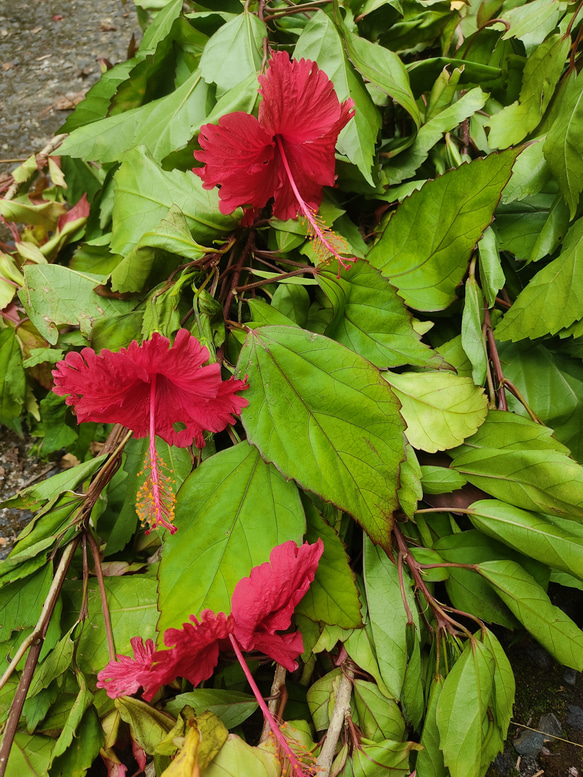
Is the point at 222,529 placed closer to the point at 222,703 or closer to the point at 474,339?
the point at 222,703

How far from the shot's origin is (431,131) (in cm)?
67

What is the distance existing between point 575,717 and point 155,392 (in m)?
0.56

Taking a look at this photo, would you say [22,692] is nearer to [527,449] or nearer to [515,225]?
[527,449]

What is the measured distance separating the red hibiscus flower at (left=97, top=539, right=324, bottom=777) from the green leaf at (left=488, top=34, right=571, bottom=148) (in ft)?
1.73

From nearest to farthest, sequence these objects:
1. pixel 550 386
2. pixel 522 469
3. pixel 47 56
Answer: pixel 522 469
pixel 550 386
pixel 47 56

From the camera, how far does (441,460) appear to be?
24.7 inches

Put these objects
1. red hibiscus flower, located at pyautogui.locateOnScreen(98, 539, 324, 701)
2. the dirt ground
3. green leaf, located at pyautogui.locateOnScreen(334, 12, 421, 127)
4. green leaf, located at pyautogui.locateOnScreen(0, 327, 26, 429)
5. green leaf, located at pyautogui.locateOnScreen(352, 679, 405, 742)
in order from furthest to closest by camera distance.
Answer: the dirt ground
green leaf, located at pyautogui.locateOnScreen(0, 327, 26, 429)
green leaf, located at pyautogui.locateOnScreen(334, 12, 421, 127)
green leaf, located at pyautogui.locateOnScreen(352, 679, 405, 742)
red hibiscus flower, located at pyautogui.locateOnScreen(98, 539, 324, 701)

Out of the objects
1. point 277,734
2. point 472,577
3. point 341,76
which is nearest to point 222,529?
point 277,734

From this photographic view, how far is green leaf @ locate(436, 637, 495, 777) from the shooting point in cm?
50

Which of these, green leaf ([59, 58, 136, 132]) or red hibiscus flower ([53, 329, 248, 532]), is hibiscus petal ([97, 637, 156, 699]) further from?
green leaf ([59, 58, 136, 132])

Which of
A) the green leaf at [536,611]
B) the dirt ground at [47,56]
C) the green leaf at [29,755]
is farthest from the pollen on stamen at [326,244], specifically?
the dirt ground at [47,56]

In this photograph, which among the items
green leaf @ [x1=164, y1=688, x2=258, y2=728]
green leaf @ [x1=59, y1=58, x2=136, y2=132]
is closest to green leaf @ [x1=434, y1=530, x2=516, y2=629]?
green leaf @ [x1=164, y1=688, x2=258, y2=728]

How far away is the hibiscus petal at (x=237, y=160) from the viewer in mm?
498

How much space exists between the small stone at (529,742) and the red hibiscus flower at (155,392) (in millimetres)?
437
